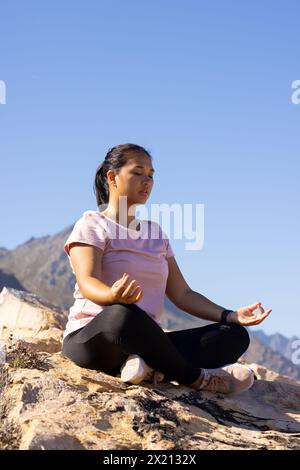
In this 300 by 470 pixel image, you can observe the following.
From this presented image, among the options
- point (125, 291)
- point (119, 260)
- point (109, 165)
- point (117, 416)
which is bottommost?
point (117, 416)

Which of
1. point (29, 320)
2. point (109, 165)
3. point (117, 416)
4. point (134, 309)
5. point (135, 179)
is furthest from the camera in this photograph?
point (29, 320)

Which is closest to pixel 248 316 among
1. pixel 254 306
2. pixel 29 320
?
pixel 254 306

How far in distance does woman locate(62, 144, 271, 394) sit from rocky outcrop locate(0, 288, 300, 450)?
0.16 m

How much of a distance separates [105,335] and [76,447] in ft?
4.15

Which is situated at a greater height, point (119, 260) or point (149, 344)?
point (119, 260)

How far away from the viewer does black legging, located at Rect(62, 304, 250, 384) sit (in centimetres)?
564

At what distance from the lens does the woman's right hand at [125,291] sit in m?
5.41

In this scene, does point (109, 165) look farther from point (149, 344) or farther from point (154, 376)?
point (154, 376)

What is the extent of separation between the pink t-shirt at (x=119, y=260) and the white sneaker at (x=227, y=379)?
694mm

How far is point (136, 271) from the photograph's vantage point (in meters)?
6.28

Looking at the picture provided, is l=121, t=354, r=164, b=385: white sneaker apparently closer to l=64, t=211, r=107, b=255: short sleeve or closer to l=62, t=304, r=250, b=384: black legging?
l=62, t=304, r=250, b=384: black legging

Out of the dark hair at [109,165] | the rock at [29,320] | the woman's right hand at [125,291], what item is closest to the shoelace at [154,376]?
the woman's right hand at [125,291]

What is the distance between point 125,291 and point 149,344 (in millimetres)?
581

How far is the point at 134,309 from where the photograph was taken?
5613mm
